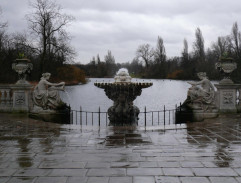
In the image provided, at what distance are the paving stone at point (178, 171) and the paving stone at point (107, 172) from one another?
2.10 ft

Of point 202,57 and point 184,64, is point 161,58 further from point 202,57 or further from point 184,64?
point 202,57

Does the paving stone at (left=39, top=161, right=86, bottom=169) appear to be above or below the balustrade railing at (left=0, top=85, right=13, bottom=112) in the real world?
below

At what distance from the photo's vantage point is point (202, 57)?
6756 cm

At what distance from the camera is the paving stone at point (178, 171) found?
4.26m

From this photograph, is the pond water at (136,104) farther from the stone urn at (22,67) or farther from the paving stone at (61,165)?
the paving stone at (61,165)

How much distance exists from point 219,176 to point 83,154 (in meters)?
2.44

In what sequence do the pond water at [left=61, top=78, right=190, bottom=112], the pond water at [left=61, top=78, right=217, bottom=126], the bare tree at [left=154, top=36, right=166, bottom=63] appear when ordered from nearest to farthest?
the pond water at [left=61, top=78, right=217, bottom=126], the pond water at [left=61, top=78, right=190, bottom=112], the bare tree at [left=154, top=36, right=166, bottom=63]

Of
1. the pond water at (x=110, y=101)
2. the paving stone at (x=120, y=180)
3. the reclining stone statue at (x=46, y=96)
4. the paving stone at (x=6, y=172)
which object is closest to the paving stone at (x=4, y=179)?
the paving stone at (x=6, y=172)

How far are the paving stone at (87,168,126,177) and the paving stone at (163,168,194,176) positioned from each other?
0.64 meters

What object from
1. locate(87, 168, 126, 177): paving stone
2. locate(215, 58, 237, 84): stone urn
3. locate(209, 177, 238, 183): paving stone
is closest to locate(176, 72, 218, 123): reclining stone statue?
locate(215, 58, 237, 84): stone urn

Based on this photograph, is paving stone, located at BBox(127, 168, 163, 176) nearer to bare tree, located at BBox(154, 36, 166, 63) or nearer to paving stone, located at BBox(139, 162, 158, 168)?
paving stone, located at BBox(139, 162, 158, 168)

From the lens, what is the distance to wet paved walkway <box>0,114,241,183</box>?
4195mm

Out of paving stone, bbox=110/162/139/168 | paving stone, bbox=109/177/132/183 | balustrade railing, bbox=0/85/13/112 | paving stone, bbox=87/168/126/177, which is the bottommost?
paving stone, bbox=109/177/132/183

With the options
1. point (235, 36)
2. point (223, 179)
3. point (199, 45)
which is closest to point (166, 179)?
point (223, 179)
